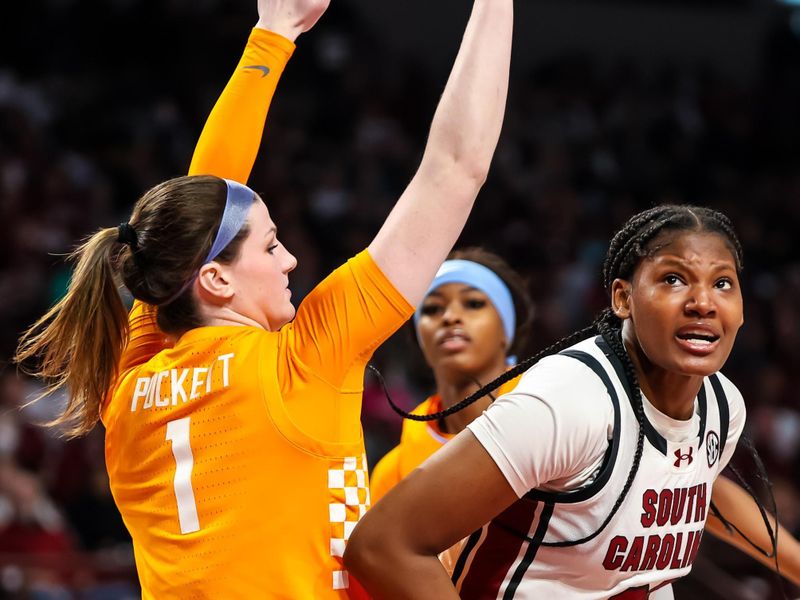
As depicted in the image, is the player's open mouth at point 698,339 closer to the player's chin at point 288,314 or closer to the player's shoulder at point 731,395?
the player's shoulder at point 731,395

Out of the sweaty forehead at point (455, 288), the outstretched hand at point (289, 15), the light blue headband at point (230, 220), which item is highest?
the outstretched hand at point (289, 15)

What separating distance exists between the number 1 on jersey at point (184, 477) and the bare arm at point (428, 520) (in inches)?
12.9

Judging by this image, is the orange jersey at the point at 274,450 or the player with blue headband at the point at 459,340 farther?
the player with blue headband at the point at 459,340

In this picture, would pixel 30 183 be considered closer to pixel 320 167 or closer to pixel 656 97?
pixel 320 167

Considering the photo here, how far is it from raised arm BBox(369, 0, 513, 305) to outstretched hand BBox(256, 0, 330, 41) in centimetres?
60

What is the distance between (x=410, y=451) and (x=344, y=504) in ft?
4.70

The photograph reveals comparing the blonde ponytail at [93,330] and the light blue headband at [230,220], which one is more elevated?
the light blue headband at [230,220]

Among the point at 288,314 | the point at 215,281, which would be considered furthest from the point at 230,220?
the point at 288,314

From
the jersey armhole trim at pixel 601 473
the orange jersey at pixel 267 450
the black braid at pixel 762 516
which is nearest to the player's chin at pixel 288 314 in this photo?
the orange jersey at pixel 267 450

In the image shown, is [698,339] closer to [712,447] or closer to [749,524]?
[712,447]

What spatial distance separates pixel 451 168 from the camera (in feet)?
6.60

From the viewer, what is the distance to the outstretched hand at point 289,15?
2547mm

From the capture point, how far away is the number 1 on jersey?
2.07m

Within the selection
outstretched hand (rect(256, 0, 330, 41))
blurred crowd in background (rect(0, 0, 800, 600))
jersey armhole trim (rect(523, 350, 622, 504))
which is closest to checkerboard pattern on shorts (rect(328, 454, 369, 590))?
jersey armhole trim (rect(523, 350, 622, 504))
